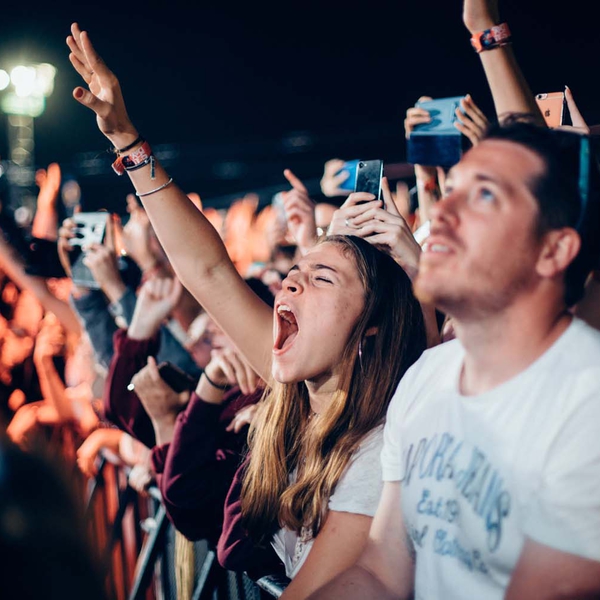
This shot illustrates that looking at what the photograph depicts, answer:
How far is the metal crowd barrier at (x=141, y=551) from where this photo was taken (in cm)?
243

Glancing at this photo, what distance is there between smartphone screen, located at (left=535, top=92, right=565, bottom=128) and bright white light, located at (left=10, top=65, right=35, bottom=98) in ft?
27.4

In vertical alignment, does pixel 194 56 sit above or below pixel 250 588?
above

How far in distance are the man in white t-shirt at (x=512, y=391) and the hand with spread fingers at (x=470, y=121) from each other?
2.44 ft

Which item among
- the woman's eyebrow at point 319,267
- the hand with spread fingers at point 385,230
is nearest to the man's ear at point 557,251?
the hand with spread fingers at point 385,230

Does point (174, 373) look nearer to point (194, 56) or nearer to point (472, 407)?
point (472, 407)

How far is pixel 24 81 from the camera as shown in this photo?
9102mm

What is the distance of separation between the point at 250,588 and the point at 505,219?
4.86 ft

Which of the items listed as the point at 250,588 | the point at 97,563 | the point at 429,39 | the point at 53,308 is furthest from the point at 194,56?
the point at 250,588

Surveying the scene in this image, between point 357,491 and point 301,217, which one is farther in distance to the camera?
point 301,217

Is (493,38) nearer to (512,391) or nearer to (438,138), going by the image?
(438,138)

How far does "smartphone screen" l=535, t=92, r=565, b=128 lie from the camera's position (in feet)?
6.85

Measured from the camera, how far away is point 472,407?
1285 mm

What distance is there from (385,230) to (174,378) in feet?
3.82

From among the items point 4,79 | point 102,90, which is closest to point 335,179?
point 102,90
